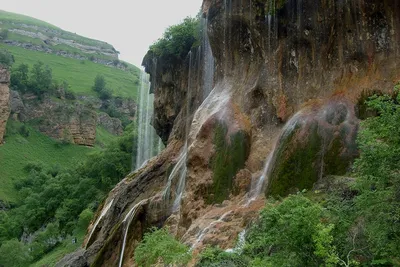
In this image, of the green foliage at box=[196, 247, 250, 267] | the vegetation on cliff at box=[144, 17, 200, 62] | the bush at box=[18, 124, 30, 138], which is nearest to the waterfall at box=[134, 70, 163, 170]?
the vegetation on cliff at box=[144, 17, 200, 62]

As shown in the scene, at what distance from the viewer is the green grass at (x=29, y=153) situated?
246 feet

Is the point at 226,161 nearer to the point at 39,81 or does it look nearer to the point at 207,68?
the point at 207,68

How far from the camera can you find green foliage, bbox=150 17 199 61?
31.5m

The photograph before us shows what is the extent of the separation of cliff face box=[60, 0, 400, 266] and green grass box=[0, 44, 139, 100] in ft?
311

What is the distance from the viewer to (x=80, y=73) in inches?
5231

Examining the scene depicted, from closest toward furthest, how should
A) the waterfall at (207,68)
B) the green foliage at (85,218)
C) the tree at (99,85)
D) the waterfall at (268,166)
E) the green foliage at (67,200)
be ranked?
the waterfall at (268,166)
the waterfall at (207,68)
the green foliage at (85,218)
the green foliage at (67,200)
the tree at (99,85)

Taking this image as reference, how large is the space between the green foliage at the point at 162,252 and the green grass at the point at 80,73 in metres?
102

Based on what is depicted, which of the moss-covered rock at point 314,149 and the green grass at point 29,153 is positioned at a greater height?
the moss-covered rock at point 314,149

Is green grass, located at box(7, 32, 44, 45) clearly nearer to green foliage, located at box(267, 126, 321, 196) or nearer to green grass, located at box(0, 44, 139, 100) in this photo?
green grass, located at box(0, 44, 139, 100)

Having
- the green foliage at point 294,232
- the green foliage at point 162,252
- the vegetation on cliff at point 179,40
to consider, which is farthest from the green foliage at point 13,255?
the green foliage at point 294,232

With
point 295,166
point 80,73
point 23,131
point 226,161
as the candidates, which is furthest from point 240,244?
point 80,73

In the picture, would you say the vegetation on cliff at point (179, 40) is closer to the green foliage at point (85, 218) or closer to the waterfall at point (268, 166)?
the green foliage at point (85, 218)

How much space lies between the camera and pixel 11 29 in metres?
159

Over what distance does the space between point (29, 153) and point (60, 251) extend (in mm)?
47350
